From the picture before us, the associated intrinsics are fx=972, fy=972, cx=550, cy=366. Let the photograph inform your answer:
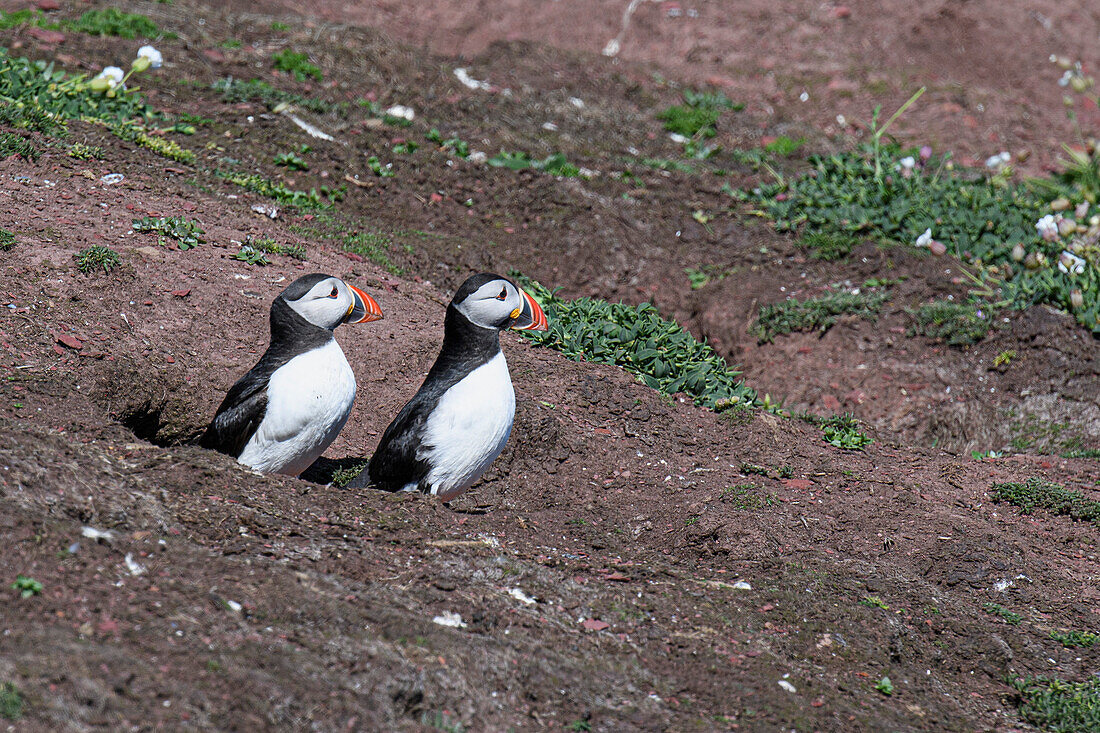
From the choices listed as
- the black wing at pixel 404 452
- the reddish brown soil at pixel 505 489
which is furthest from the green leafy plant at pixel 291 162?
the black wing at pixel 404 452

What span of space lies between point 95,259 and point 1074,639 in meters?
5.59

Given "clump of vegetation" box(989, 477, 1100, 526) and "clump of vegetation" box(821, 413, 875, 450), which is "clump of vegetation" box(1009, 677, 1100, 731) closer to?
"clump of vegetation" box(989, 477, 1100, 526)

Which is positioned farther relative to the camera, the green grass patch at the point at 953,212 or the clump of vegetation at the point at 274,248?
the green grass patch at the point at 953,212

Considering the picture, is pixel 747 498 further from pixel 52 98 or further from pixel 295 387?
pixel 52 98

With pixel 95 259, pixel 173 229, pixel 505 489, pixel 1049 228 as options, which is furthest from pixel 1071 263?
pixel 95 259

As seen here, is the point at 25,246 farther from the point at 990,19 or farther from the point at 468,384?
the point at 990,19

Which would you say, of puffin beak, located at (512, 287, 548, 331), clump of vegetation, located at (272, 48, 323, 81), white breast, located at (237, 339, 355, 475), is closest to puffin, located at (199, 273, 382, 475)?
white breast, located at (237, 339, 355, 475)

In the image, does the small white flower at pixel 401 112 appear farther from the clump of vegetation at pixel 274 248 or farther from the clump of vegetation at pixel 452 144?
the clump of vegetation at pixel 274 248

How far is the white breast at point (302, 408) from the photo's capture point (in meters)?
4.48

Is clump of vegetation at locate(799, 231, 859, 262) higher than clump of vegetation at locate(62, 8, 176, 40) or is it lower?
lower

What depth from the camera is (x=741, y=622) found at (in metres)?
4.02

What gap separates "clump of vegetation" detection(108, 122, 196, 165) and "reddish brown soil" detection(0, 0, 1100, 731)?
13cm

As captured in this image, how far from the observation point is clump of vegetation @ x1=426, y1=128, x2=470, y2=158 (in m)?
9.01

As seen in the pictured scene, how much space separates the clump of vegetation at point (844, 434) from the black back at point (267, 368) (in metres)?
3.28
